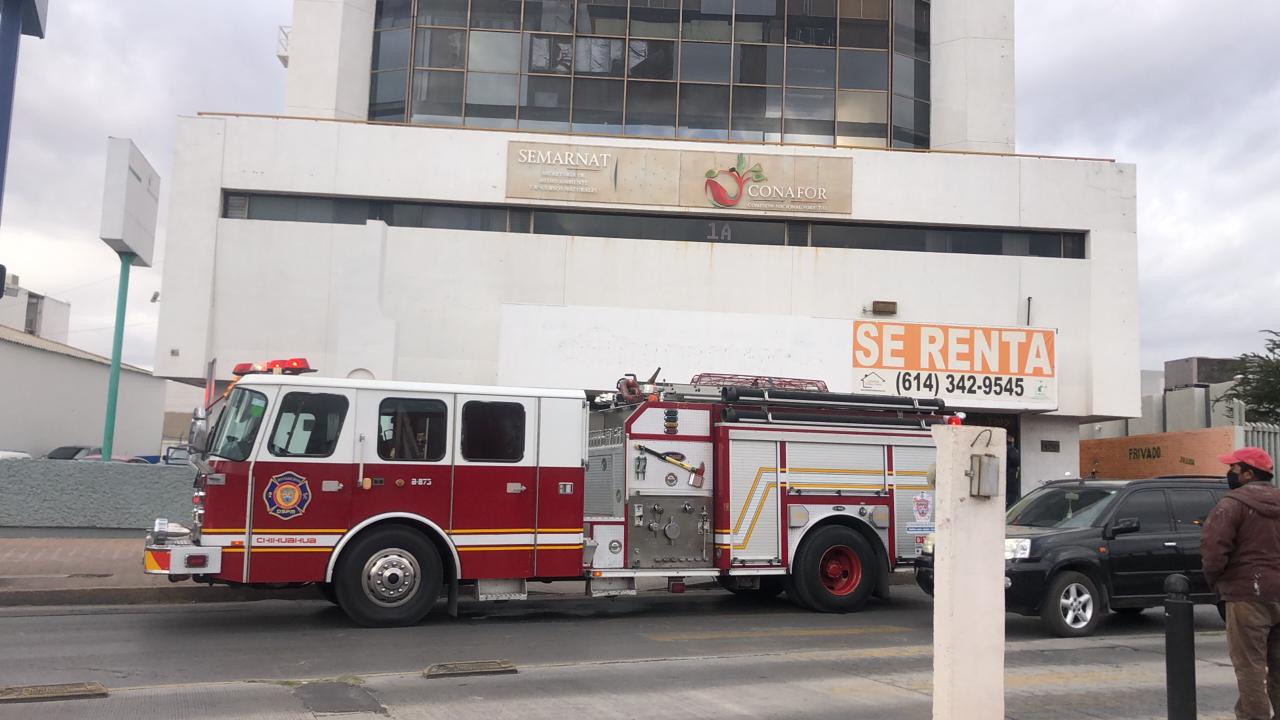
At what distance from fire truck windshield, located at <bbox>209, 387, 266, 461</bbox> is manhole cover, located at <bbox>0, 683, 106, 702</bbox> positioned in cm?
319

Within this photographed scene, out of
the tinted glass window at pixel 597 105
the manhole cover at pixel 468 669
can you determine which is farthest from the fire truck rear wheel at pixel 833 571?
the tinted glass window at pixel 597 105

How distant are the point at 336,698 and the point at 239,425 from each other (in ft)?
13.1

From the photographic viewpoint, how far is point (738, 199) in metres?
23.3

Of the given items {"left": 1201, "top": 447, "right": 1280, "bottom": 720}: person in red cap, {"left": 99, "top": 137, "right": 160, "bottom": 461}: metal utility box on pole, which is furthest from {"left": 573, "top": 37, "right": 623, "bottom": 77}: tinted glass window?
{"left": 1201, "top": 447, "right": 1280, "bottom": 720}: person in red cap

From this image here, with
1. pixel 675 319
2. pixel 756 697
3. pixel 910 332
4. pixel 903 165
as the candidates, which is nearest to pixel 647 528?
pixel 756 697

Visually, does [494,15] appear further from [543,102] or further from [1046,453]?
[1046,453]

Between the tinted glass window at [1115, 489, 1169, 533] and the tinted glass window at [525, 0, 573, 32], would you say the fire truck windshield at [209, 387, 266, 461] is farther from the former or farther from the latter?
the tinted glass window at [525, 0, 573, 32]

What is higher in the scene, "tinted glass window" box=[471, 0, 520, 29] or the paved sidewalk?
"tinted glass window" box=[471, 0, 520, 29]

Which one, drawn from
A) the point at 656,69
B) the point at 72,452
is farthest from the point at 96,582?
the point at 72,452

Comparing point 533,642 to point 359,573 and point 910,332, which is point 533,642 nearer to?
point 359,573

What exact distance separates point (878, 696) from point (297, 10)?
926 inches

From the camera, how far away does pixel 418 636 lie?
10227 millimetres

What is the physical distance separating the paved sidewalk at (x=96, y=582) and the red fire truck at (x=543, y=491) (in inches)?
49.0

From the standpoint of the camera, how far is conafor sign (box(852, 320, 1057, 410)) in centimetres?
2206
